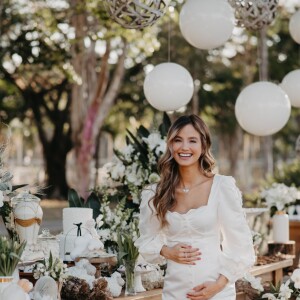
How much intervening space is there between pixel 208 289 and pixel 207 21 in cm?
317

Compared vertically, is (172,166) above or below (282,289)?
above

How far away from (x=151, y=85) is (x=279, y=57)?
69.5 feet

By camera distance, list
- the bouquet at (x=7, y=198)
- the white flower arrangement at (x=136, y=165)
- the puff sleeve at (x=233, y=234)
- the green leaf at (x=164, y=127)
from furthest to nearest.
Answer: the green leaf at (x=164, y=127)
the white flower arrangement at (x=136, y=165)
the bouquet at (x=7, y=198)
the puff sleeve at (x=233, y=234)

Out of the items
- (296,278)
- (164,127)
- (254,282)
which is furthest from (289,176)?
(296,278)

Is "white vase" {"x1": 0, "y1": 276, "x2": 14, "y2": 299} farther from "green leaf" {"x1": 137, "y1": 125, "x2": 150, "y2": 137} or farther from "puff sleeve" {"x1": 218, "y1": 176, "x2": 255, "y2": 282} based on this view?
"green leaf" {"x1": 137, "y1": 125, "x2": 150, "y2": 137}

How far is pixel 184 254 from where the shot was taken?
3.41 metres

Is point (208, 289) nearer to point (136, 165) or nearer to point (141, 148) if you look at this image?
point (136, 165)

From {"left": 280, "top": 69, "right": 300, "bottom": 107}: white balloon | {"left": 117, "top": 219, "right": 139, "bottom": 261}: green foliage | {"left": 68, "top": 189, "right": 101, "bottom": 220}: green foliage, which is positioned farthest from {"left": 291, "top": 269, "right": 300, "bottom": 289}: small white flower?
{"left": 280, "top": 69, "right": 300, "bottom": 107}: white balloon

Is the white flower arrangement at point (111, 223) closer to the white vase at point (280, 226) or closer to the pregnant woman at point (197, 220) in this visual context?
the pregnant woman at point (197, 220)

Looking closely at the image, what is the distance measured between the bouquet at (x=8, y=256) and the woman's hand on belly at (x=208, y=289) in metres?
0.84

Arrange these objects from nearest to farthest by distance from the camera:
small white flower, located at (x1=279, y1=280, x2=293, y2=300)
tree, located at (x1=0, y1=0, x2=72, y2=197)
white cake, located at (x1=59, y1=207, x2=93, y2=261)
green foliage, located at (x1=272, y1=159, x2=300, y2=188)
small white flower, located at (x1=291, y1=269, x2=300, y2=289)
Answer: white cake, located at (x1=59, y1=207, x2=93, y2=261), small white flower, located at (x1=291, y1=269, x2=300, y2=289), small white flower, located at (x1=279, y1=280, x2=293, y2=300), green foliage, located at (x1=272, y1=159, x2=300, y2=188), tree, located at (x1=0, y1=0, x2=72, y2=197)

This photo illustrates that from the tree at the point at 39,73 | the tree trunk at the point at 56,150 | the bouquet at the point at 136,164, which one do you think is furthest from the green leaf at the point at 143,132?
the tree trunk at the point at 56,150

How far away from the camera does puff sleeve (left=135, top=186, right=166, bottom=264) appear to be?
3.55 m

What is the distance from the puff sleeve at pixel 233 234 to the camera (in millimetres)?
3396
